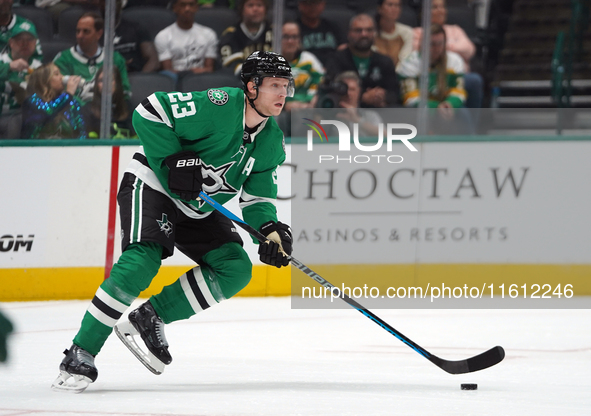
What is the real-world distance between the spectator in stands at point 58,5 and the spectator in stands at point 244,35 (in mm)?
832

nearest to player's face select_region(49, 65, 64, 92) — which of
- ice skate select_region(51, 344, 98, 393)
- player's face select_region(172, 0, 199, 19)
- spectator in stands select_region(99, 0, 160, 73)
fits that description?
spectator in stands select_region(99, 0, 160, 73)

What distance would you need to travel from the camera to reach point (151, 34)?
18.6ft

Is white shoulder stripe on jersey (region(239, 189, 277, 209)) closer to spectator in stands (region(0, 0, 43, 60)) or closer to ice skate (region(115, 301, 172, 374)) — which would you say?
ice skate (region(115, 301, 172, 374))

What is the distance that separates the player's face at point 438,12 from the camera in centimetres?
577

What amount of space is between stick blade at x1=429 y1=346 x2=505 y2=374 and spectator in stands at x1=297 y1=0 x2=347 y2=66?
3.09m

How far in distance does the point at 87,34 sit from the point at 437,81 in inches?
87.0

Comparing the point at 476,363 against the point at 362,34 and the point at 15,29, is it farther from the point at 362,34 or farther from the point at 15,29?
the point at 15,29

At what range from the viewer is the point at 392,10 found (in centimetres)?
575

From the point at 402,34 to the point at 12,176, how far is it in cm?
257

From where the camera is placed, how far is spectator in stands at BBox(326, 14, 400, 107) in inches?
227

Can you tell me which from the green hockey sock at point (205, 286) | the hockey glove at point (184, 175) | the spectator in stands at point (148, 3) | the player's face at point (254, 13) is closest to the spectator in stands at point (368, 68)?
the player's face at point (254, 13)

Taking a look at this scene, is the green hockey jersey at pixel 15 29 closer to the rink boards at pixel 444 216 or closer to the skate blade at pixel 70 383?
the rink boards at pixel 444 216

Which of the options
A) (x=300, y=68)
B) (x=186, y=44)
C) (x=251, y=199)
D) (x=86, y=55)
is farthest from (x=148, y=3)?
(x=251, y=199)

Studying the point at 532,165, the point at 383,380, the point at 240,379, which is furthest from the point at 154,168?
the point at 532,165
